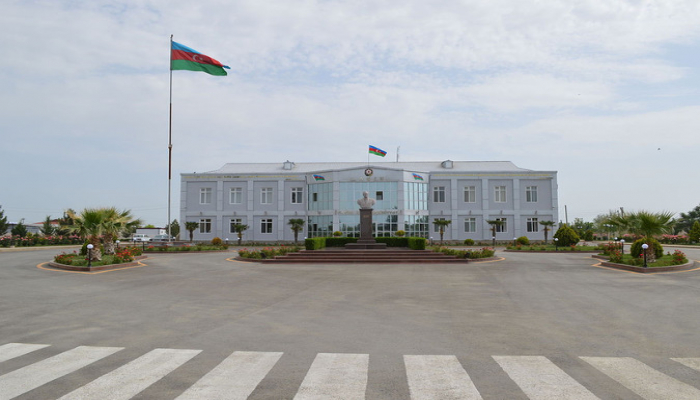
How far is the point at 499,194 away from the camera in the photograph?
56.5m

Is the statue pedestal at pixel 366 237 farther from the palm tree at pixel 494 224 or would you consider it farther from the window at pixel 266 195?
the window at pixel 266 195

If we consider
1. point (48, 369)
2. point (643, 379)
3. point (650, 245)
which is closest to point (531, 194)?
point (650, 245)

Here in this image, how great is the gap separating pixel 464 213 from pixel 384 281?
41.0 meters

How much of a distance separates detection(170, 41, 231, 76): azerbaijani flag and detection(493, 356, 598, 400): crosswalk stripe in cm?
3100

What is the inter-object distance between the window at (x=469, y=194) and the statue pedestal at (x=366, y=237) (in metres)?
25.7

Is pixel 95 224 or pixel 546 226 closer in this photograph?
pixel 95 224

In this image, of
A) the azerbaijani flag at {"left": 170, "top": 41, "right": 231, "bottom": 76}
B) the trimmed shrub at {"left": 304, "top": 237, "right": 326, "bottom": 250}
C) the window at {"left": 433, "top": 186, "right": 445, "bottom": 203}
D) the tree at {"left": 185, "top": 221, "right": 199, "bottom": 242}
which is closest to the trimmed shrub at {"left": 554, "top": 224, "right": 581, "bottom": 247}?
the window at {"left": 433, "top": 186, "right": 445, "bottom": 203}

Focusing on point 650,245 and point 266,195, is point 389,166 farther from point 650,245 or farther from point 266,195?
point 650,245

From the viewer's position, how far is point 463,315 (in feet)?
33.5

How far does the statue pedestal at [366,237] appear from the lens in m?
32.7

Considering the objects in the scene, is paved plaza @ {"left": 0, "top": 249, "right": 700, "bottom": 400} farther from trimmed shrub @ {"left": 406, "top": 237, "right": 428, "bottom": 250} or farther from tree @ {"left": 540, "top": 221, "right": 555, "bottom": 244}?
tree @ {"left": 540, "top": 221, "right": 555, "bottom": 244}

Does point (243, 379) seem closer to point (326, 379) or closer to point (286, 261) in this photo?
point (326, 379)

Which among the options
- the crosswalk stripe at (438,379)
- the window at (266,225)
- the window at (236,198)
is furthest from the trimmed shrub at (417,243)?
the window at (236,198)

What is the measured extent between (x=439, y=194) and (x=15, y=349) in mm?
51929
